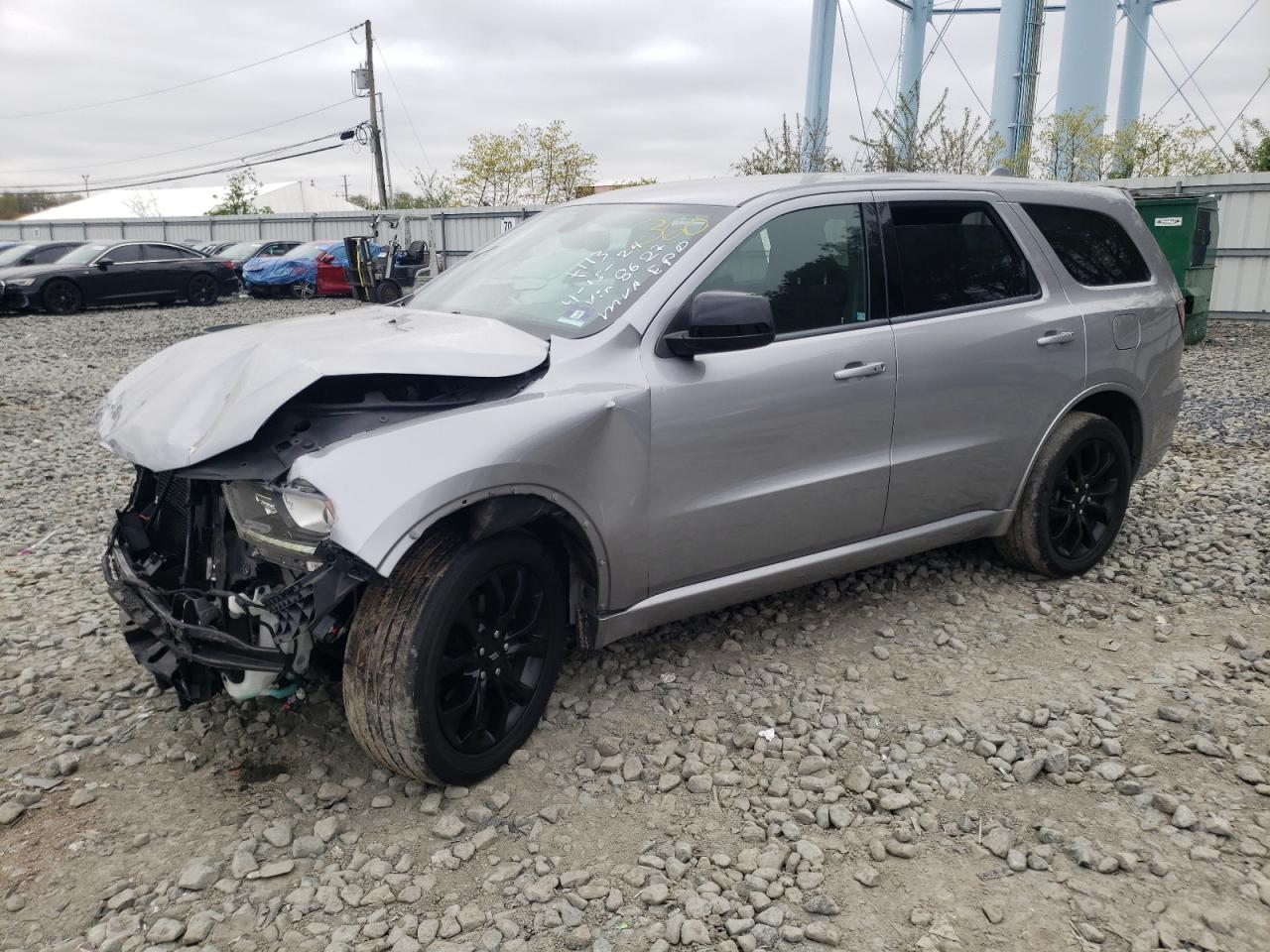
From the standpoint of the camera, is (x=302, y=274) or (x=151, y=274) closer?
(x=151, y=274)

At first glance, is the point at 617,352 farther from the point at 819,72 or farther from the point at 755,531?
the point at 819,72

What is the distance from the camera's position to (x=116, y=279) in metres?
18.2

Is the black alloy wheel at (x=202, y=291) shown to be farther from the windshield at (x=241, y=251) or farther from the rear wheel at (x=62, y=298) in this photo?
the windshield at (x=241, y=251)

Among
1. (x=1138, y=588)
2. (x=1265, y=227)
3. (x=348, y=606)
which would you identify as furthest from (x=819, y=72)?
(x=348, y=606)

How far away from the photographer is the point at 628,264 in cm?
345

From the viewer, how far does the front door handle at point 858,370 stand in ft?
11.6

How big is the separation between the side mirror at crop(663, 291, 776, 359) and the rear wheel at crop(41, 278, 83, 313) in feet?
58.3

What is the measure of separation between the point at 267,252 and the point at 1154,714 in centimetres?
2337

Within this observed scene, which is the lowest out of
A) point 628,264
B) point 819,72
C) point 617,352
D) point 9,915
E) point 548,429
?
point 9,915

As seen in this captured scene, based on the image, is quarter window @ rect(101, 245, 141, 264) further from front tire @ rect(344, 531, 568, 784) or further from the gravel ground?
front tire @ rect(344, 531, 568, 784)

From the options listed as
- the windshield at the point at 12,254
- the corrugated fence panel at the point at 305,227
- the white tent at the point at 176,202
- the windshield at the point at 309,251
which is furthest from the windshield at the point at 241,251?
the white tent at the point at 176,202

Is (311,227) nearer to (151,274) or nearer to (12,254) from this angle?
(12,254)

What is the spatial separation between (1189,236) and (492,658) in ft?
39.4

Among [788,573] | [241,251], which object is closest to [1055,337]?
[788,573]
